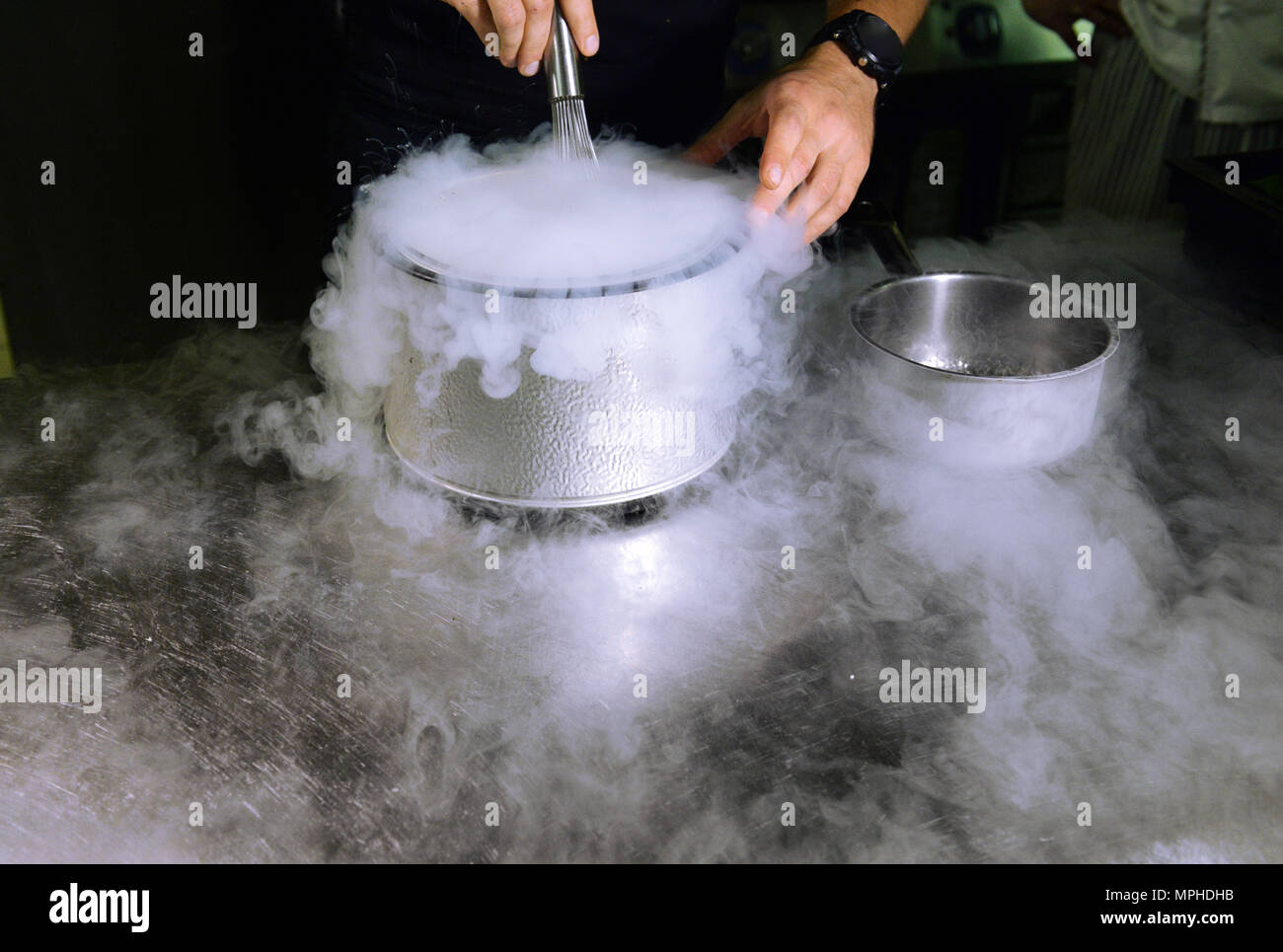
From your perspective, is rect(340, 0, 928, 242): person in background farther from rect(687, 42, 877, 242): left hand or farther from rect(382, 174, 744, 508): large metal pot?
rect(382, 174, 744, 508): large metal pot

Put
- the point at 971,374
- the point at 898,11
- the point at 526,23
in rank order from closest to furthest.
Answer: the point at 526,23, the point at 971,374, the point at 898,11

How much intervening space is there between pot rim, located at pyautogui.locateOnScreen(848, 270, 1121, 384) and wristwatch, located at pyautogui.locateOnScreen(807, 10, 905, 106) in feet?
1.28

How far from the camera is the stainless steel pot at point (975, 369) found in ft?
4.02

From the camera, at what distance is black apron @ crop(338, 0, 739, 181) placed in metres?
1.76

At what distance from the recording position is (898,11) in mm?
1752

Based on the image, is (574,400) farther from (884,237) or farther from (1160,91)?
(1160,91)

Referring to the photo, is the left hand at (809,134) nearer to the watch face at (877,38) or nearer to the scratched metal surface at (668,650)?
the watch face at (877,38)

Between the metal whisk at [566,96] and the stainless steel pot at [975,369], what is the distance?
0.44 metres

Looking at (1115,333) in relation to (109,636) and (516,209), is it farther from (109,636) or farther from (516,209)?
(109,636)

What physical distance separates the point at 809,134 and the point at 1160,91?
79.1 inches

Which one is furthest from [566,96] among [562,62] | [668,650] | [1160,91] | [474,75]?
[1160,91]

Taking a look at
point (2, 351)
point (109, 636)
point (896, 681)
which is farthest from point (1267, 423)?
point (2, 351)

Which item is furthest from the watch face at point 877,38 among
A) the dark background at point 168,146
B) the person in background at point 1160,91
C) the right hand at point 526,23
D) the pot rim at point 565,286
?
the dark background at point 168,146

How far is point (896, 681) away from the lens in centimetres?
106
